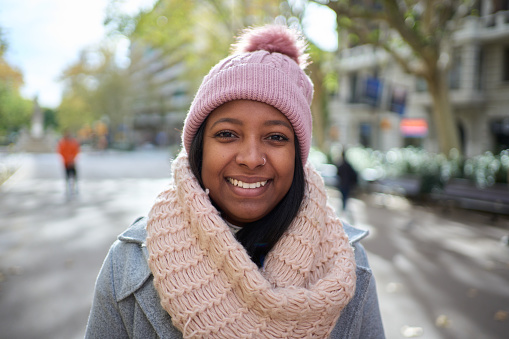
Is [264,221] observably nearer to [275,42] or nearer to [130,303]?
[130,303]

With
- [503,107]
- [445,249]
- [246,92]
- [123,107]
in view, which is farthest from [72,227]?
[123,107]

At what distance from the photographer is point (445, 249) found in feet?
21.4

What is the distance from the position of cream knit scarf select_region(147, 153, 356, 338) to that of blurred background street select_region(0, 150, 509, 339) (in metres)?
2.70

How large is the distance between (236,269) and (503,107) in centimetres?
2335

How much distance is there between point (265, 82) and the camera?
4.52 feet

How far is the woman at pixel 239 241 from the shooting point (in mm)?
1305

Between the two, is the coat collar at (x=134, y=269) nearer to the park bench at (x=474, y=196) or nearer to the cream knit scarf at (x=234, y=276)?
the cream knit scarf at (x=234, y=276)

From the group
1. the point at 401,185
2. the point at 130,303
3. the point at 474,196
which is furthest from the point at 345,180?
the point at 130,303

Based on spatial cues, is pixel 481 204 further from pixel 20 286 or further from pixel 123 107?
pixel 123 107

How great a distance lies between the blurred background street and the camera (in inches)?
151

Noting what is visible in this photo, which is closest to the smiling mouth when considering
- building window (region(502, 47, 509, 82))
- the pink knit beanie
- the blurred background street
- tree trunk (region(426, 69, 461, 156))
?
the pink knit beanie

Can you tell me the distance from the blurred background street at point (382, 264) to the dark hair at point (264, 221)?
9.03ft

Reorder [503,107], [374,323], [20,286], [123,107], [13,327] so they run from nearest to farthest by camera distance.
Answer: [374,323] → [13,327] → [20,286] → [503,107] → [123,107]

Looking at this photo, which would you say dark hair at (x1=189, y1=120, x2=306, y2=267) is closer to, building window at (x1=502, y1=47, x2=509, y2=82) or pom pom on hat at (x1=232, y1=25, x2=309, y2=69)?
pom pom on hat at (x1=232, y1=25, x2=309, y2=69)
